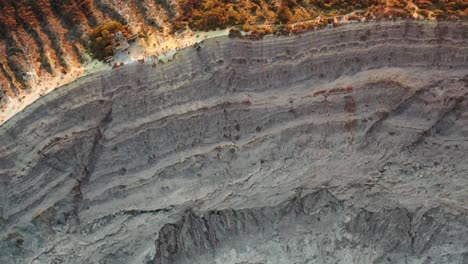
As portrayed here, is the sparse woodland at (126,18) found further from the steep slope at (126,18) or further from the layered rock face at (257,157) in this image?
the layered rock face at (257,157)

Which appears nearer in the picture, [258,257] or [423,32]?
[423,32]

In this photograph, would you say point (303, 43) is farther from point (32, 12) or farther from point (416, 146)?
point (32, 12)

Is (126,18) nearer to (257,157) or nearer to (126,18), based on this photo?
(126,18)

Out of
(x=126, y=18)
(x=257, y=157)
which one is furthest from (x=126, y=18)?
(x=257, y=157)

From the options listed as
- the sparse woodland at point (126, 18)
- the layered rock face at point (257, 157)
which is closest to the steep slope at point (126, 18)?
the sparse woodland at point (126, 18)

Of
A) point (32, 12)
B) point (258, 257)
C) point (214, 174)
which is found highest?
point (32, 12)

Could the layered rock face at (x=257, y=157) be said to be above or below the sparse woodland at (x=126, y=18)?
below

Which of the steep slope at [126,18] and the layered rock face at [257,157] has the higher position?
the steep slope at [126,18]

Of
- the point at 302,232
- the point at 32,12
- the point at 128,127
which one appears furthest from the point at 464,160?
the point at 32,12
